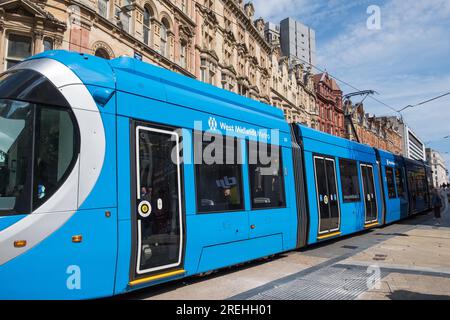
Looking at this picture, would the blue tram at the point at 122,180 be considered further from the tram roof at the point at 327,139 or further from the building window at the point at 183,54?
the building window at the point at 183,54

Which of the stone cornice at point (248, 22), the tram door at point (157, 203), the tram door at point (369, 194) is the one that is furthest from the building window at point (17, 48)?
the stone cornice at point (248, 22)

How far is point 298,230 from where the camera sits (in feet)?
26.7

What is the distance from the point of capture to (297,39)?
78188 millimetres

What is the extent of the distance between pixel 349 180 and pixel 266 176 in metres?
4.73

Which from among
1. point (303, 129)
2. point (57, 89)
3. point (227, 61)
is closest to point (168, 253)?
point (57, 89)

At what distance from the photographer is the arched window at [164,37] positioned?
21922 millimetres

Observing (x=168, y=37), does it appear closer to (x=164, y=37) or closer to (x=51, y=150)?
(x=164, y=37)

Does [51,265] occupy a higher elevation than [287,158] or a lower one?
lower

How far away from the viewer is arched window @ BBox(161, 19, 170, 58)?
21.9 m

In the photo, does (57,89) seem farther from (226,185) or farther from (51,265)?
(226,185)

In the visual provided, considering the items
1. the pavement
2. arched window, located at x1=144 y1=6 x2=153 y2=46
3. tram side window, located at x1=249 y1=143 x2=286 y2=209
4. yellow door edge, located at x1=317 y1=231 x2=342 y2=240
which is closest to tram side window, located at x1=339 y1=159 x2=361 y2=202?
yellow door edge, located at x1=317 y1=231 x2=342 y2=240

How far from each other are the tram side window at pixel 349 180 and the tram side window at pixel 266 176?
3.47 m
